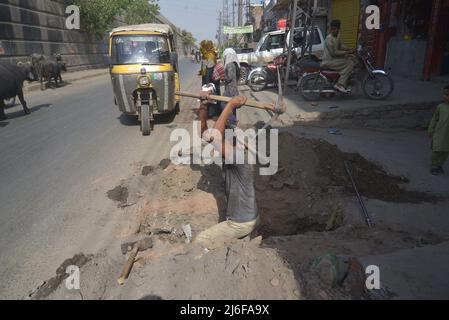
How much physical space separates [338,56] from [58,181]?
24.3 feet

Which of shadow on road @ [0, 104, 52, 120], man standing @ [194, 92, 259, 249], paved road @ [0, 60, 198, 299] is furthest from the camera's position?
shadow on road @ [0, 104, 52, 120]

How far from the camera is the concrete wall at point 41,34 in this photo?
1677cm

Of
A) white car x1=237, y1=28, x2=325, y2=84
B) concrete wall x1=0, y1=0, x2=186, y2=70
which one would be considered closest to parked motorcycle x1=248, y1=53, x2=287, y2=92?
white car x1=237, y1=28, x2=325, y2=84

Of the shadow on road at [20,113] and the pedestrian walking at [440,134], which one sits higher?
the pedestrian walking at [440,134]

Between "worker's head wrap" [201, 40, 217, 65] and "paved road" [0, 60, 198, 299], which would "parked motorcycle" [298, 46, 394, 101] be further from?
"paved road" [0, 60, 198, 299]

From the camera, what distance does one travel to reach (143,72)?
7.70 meters

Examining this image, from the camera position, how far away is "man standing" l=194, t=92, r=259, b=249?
3172mm

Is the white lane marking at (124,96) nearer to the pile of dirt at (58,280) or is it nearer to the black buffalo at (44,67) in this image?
the pile of dirt at (58,280)

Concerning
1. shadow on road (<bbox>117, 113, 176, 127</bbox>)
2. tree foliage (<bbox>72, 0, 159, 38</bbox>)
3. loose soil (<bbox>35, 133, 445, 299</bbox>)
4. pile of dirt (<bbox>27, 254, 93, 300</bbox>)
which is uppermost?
tree foliage (<bbox>72, 0, 159, 38</bbox>)

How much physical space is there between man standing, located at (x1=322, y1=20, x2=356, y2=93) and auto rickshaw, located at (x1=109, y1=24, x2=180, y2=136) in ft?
13.5

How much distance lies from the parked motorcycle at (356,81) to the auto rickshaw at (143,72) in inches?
151

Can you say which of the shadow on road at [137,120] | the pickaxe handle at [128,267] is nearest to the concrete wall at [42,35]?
the shadow on road at [137,120]

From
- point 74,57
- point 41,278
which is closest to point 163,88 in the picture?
point 41,278

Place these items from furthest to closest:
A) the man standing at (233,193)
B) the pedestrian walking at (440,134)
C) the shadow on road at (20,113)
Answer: the shadow on road at (20,113), the pedestrian walking at (440,134), the man standing at (233,193)
